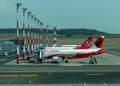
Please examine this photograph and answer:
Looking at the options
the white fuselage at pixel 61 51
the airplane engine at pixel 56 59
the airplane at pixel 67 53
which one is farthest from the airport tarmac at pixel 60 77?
the white fuselage at pixel 61 51

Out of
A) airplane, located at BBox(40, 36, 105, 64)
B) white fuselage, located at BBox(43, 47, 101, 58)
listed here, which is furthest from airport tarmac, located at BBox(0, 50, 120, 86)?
white fuselage, located at BBox(43, 47, 101, 58)

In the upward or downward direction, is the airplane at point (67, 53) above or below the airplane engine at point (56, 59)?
above

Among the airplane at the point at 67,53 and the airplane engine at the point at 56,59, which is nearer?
the airplane engine at the point at 56,59

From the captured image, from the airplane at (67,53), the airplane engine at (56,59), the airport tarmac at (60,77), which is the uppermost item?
the airplane at (67,53)

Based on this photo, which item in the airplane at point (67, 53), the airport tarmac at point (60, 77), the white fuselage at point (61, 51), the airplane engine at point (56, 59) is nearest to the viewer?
the airport tarmac at point (60, 77)

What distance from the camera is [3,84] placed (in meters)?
44.3

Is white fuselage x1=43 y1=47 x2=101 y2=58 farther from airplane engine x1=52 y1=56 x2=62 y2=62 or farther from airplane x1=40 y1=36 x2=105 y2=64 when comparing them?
airplane engine x1=52 y1=56 x2=62 y2=62

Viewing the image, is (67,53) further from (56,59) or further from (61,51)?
(56,59)

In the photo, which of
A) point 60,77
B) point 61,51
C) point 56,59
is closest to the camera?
point 60,77

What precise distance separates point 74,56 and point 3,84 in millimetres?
48276

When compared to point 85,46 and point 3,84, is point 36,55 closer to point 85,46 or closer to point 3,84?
point 85,46

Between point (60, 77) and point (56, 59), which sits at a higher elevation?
point (56, 59)

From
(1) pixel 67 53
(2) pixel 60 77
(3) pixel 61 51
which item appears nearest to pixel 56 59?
(3) pixel 61 51

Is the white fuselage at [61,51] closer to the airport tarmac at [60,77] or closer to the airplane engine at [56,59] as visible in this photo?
the airplane engine at [56,59]
